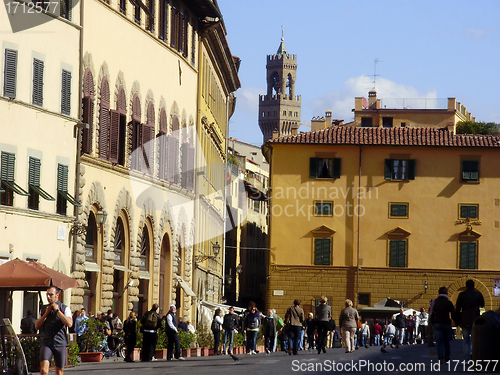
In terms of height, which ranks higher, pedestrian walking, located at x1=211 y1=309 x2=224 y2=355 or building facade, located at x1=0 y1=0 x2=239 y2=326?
building facade, located at x1=0 y1=0 x2=239 y2=326

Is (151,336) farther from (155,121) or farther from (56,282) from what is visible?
(155,121)

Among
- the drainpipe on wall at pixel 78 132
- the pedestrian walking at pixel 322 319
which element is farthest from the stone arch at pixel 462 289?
the drainpipe on wall at pixel 78 132

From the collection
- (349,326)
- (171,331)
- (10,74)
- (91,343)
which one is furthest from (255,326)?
(10,74)

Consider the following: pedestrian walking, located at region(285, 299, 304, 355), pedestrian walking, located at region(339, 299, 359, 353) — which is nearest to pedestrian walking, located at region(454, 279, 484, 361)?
pedestrian walking, located at region(339, 299, 359, 353)

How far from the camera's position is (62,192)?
91.7 feet

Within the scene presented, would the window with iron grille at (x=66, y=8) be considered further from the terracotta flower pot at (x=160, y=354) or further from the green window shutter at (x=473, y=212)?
the green window shutter at (x=473, y=212)

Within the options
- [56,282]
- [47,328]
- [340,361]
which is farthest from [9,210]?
[47,328]

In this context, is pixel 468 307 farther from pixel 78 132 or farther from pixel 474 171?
pixel 474 171

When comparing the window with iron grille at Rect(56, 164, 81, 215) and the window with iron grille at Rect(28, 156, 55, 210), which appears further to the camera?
the window with iron grille at Rect(56, 164, 81, 215)

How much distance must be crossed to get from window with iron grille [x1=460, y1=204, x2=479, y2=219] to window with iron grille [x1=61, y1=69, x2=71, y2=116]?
3079 cm

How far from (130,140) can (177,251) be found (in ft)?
25.8

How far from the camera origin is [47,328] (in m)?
14.4

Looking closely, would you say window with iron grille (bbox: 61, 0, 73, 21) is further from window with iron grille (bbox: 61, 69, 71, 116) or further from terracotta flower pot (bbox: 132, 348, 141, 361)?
terracotta flower pot (bbox: 132, 348, 141, 361)

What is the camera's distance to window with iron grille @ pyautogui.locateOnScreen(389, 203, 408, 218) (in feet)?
176
